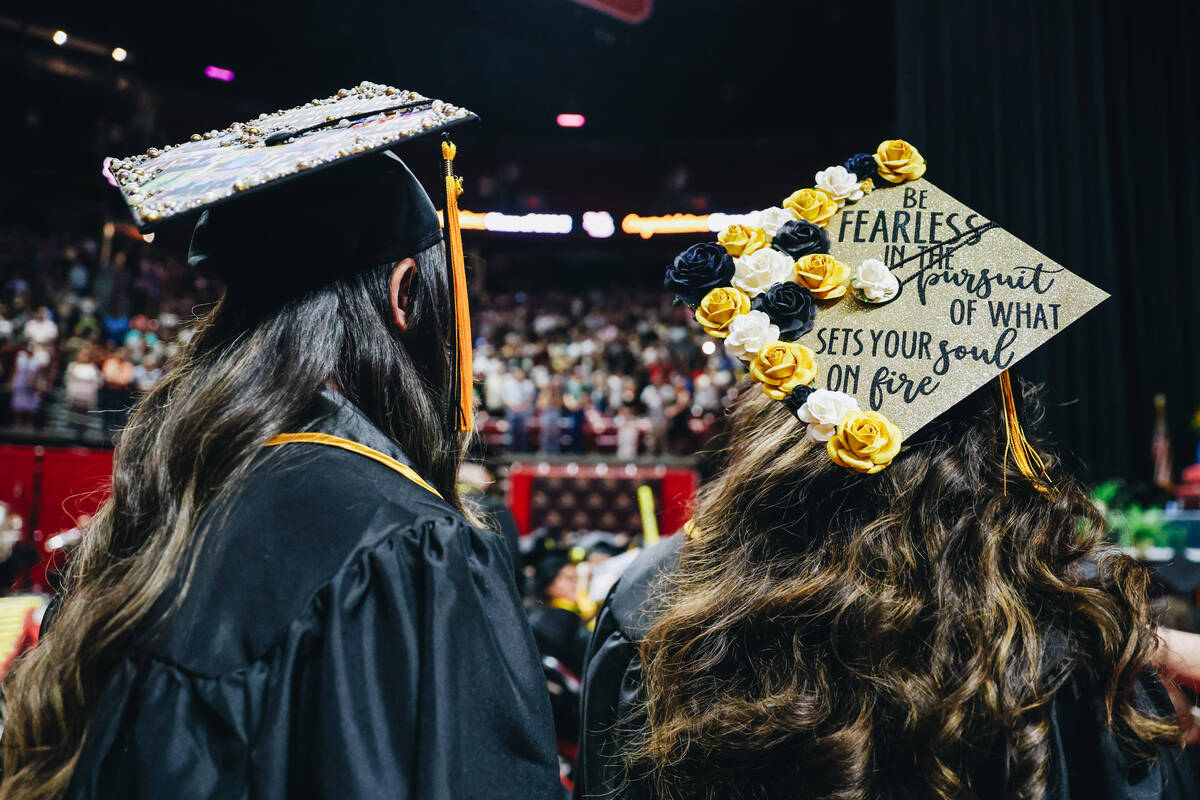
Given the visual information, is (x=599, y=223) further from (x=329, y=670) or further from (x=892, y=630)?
(x=329, y=670)

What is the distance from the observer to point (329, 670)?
820 millimetres

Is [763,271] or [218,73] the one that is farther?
[218,73]

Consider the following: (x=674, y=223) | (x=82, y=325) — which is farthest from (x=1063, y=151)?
(x=674, y=223)

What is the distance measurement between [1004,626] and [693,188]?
21044 mm

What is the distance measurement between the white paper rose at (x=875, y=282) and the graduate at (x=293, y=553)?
1.88 feet

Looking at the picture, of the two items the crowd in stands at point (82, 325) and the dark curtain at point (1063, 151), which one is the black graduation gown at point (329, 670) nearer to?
the dark curtain at point (1063, 151)

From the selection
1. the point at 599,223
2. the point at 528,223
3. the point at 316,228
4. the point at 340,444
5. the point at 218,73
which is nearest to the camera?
the point at 340,444

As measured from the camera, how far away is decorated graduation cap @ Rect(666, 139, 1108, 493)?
113cm

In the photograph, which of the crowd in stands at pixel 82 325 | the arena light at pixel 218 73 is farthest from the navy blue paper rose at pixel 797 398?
the arena light at pixel 218 73

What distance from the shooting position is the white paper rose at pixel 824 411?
109 centimetres

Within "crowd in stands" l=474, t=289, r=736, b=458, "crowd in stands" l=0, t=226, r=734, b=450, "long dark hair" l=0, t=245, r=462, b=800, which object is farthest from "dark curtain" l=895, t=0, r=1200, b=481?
"crowd in stands" l=0, t=226, r=734, b=450

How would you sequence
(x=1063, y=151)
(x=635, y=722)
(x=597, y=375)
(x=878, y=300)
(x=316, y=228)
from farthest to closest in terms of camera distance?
(x=597, y=375)
(x=1063, y=151)
(x=635, y=722)
(x=878, y=300)
(x=316, y=228)

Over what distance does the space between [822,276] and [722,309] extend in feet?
0.48

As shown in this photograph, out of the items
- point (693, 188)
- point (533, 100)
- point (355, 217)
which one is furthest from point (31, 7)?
point (355, 217)
